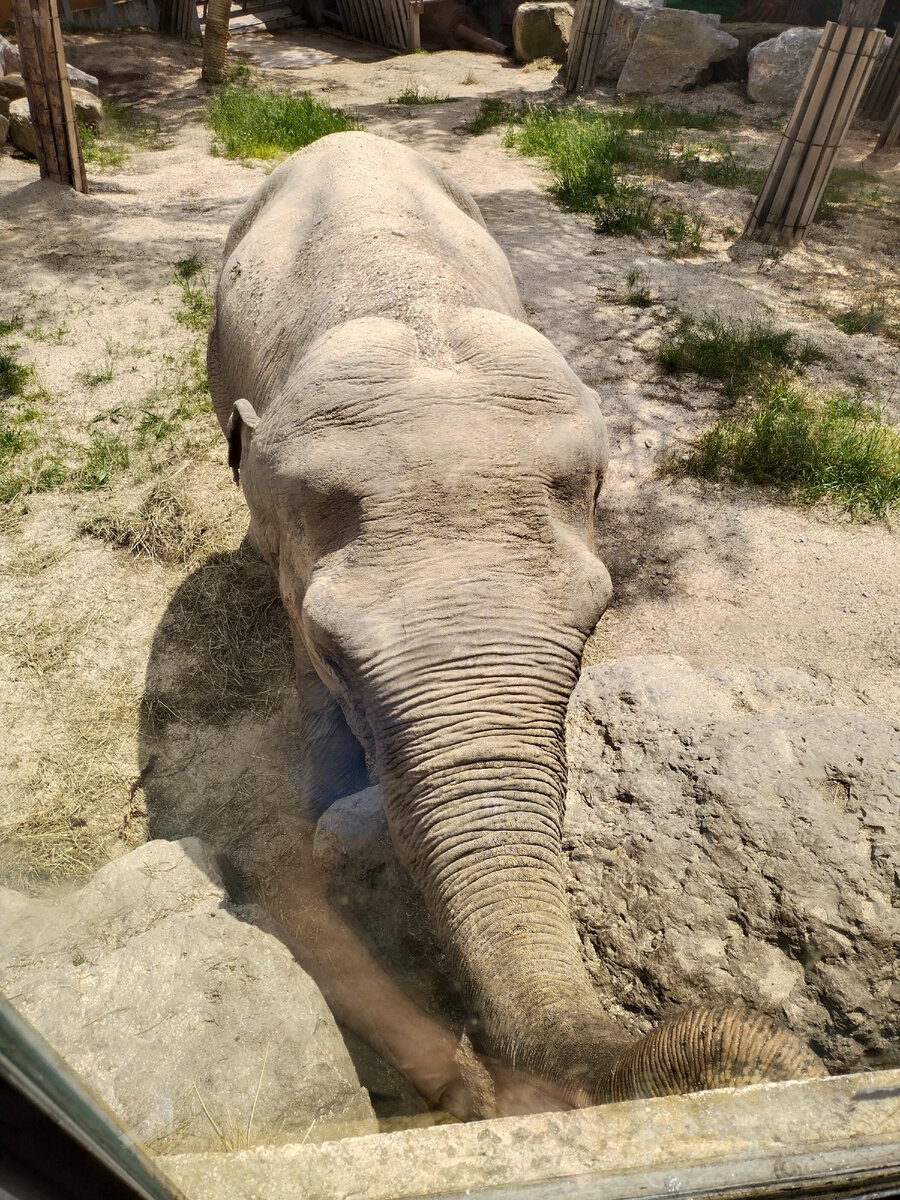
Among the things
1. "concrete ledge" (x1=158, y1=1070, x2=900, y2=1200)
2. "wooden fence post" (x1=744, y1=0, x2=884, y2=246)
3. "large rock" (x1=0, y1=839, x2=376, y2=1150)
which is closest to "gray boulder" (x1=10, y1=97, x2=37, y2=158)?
"wooden fence post" (x1=744, y1=0, x2=884, y2=246)

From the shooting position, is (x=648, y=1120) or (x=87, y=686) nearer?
(x=648, y=1120)

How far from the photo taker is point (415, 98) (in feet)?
46.5

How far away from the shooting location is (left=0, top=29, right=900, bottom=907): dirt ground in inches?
166

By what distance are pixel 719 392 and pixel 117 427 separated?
15.2 ft

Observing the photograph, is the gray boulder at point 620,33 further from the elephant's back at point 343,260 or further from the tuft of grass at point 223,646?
the tuft of grass at point 223,646

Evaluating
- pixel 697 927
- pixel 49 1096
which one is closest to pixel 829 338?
pixel 697 927

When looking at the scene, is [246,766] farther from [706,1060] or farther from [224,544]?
[706,1060]

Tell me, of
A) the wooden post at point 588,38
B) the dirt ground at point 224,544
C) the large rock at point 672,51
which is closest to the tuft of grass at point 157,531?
the dirt ground at point 224,544

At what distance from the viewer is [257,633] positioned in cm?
497

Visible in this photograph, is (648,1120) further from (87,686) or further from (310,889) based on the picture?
(87,686)

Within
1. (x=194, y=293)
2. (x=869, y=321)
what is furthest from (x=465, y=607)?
(x=869, y=321)

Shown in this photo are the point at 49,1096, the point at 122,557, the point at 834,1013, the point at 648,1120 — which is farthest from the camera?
the point at 122,557

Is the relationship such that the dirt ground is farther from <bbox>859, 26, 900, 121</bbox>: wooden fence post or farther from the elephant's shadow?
<bbox>859, 26, 900, 121</bbox>: wooden fence post

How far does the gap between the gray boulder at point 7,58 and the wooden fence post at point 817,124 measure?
987 cm
